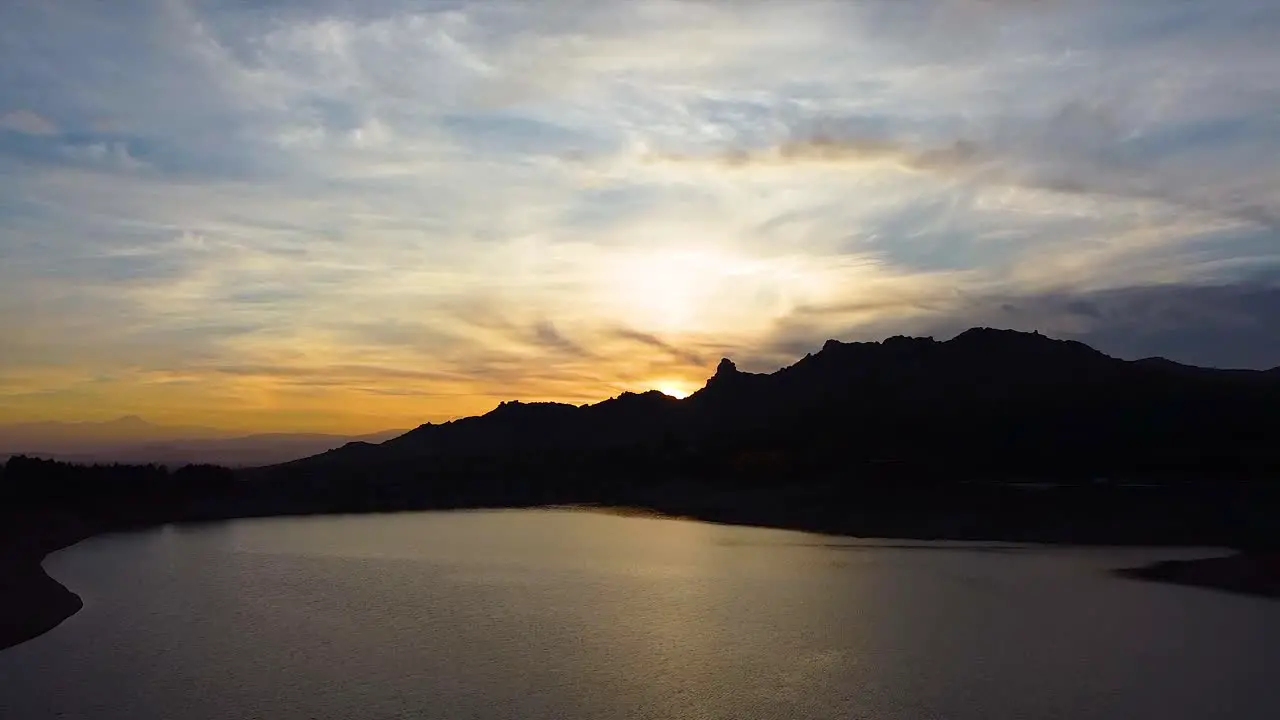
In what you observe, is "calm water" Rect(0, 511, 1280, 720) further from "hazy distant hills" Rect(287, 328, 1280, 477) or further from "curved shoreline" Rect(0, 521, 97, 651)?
"hazy distant hills" Rect(287, 328, 1280, 477)

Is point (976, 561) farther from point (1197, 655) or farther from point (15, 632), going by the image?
point (15, 632)

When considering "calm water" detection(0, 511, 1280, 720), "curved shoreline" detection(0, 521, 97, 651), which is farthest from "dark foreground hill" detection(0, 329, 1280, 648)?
"calm water" detection(0, 511, 1280, 720)

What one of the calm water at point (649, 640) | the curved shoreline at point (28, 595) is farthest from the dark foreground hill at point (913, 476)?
the calm water at point (649, 640)

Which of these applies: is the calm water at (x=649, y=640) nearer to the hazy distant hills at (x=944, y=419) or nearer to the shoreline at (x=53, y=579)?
the shoreline at (x=53, y=579)

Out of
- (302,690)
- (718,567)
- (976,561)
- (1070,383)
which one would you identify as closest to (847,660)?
(302,690)

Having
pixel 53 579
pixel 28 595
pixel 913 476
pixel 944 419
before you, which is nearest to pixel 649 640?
pixel 28 595
